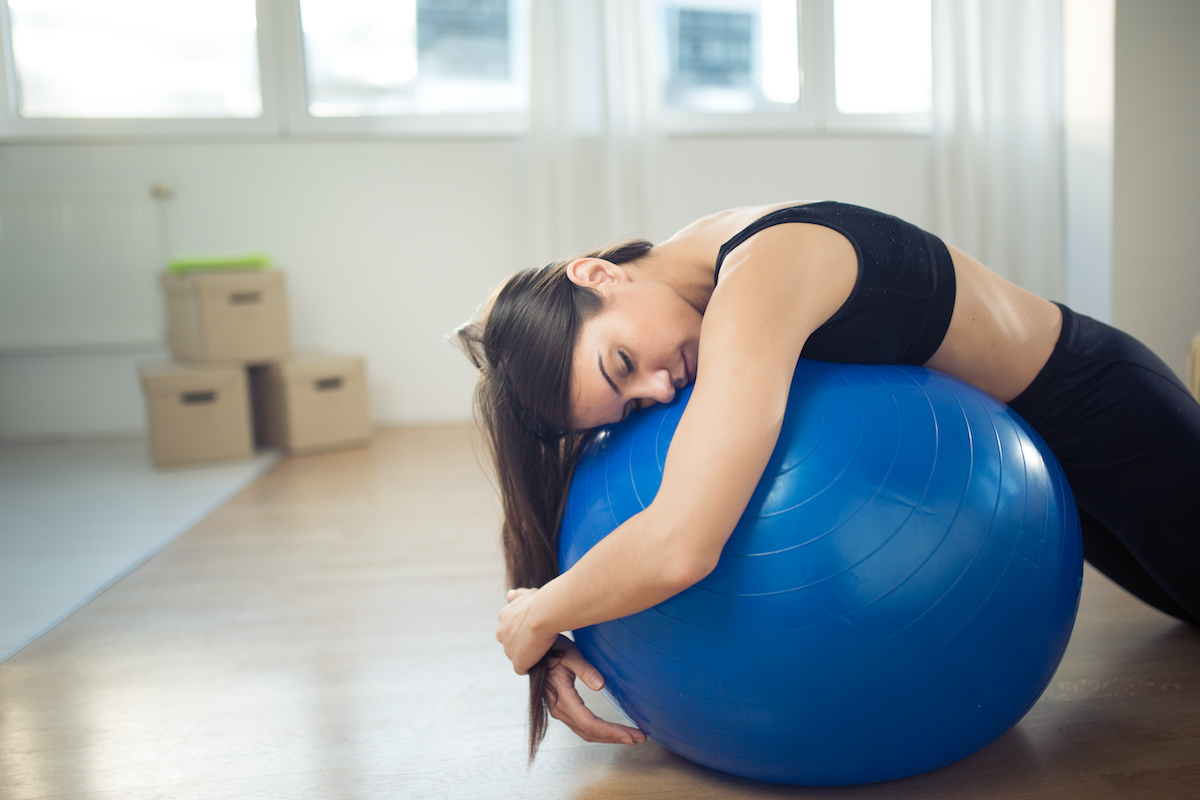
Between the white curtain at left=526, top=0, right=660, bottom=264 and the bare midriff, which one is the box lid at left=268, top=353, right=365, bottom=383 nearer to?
the white curtain at left=526, top=0, right=660, bottom=264

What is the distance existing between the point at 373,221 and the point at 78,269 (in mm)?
1180

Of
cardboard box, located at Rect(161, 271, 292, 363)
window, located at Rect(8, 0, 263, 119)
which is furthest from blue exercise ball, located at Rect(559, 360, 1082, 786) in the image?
window, located at Rect(8, 0, 263, 119)

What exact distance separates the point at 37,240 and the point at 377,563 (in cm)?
247

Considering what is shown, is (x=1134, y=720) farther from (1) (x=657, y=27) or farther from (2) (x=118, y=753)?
(1) (x=657, y=27)

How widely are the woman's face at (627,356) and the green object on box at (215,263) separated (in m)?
2.58

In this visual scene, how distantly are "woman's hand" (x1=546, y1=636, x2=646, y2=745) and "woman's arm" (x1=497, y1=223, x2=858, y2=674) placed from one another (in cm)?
13

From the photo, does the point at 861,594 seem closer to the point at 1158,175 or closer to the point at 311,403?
the point at 311,403

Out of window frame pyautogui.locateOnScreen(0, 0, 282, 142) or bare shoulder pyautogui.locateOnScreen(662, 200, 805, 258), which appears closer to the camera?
bare shoulder pyautogui.locateOnScreen(662, 200, 805, 258)

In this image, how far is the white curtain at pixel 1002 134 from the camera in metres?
3.79

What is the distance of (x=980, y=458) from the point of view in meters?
0.94

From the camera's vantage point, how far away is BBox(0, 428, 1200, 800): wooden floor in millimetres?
1066

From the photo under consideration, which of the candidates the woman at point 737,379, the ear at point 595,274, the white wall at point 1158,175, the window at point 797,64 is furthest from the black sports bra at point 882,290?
the window at point 797,64

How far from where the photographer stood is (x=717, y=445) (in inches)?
32.7

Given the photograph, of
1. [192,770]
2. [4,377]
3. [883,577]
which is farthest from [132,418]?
[883,577]
